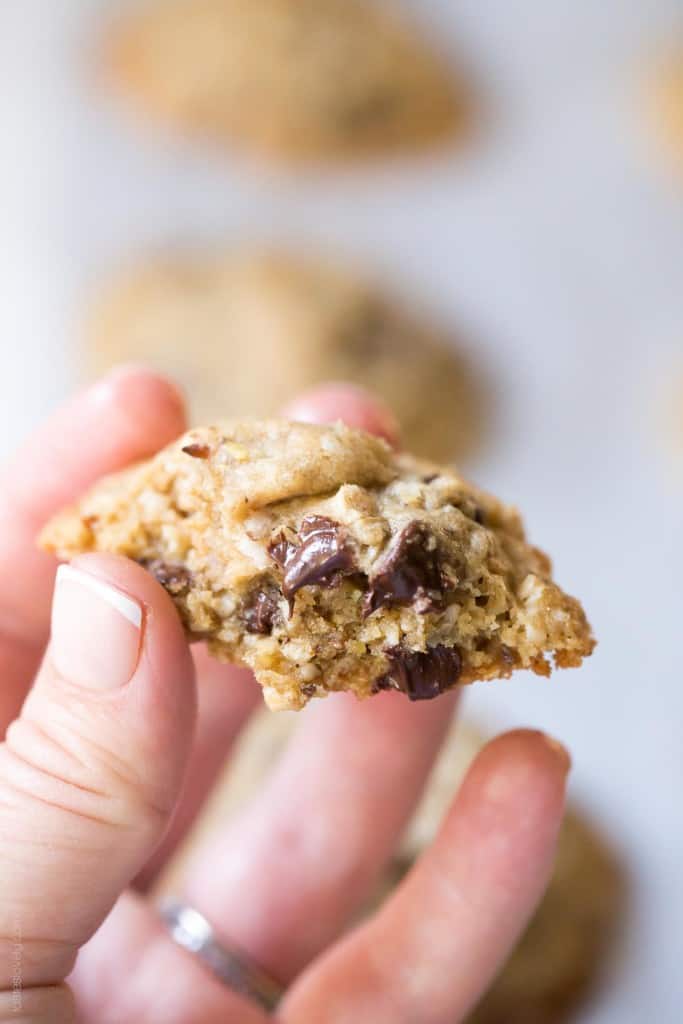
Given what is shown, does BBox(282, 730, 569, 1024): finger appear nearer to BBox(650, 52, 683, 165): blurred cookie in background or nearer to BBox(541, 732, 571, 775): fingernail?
BBox(541, 732, 571, 775): fingernail

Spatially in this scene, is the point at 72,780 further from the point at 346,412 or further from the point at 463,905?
the point at 346,412

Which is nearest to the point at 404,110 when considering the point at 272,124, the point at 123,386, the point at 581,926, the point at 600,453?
the point at 272,124

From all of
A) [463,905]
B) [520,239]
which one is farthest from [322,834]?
[520,239]

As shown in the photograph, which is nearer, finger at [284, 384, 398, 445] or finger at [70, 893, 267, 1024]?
finger at [70, 893, 267, 1024]

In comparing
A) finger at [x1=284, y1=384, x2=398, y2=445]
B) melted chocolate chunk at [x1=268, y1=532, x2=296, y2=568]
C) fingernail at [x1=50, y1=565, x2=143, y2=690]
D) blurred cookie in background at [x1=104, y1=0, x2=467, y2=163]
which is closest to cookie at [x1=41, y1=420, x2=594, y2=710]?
melted chocolate chunk at [x1=268, y1=532, x2=296, y2=568]

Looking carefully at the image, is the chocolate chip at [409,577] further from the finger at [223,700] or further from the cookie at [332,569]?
the finger at [223,700]

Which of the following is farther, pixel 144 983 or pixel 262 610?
pixel 144 983

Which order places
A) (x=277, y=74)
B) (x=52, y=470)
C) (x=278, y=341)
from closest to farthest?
(x=52, y=470) → (x=278, y=341) → (x=277, y=74)
